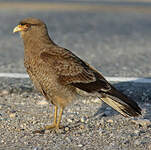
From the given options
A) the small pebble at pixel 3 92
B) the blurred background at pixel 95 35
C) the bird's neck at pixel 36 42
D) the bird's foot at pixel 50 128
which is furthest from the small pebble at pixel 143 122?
the blurred background at pixel 95 35

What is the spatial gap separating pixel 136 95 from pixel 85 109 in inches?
41.5

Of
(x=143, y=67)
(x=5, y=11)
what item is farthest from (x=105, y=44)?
(x=5, y=11)

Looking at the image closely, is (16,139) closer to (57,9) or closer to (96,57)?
(96,57)

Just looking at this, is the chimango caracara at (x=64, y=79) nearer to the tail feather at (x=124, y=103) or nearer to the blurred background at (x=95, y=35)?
the tail feather at (x=124, y=103)

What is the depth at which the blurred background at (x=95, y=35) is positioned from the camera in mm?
9740

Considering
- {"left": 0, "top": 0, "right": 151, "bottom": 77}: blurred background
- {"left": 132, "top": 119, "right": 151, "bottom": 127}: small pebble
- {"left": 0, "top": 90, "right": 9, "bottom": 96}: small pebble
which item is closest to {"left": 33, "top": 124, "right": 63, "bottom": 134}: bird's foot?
{"left": 132, "top": 119, "right": 151, "bottom": 127}: small pebble

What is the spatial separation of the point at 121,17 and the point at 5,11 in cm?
527

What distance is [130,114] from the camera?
5469mm

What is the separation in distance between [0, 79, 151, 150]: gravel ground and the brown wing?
0.54 metres

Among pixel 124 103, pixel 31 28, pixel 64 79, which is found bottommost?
pixel 124 103

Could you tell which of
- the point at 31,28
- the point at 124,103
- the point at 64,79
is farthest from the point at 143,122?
the point at 31,28

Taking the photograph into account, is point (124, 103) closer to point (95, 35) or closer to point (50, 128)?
point (50, 128)

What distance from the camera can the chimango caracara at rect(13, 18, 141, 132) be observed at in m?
5.46

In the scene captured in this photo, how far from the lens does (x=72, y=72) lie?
5.55 meters
